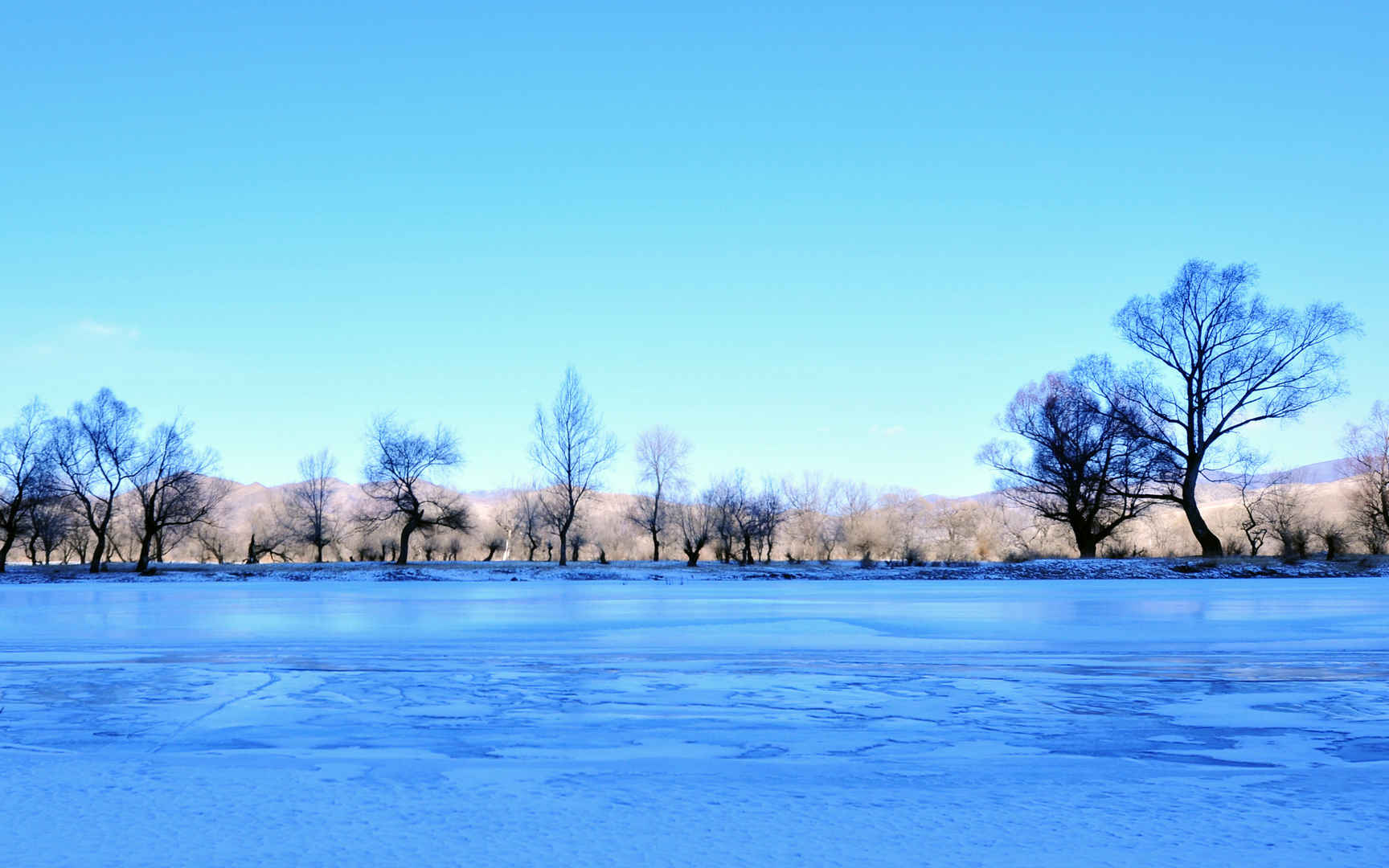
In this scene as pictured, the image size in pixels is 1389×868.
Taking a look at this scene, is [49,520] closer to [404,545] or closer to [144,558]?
[144,558]

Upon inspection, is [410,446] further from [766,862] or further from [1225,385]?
[766,862]

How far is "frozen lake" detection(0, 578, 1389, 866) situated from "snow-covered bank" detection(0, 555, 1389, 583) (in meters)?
22.1

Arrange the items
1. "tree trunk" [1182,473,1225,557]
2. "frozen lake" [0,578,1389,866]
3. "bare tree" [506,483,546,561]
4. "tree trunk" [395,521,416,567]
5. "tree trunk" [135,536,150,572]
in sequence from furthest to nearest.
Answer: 1. "bare tree" [506,483,546,561]
2. "tree trunk" [395,521,416,567]
3. "tree trunk" [135,536,150,572]
4. "tree trunk" [1182,473,1225,557]
5. "frozen lake" [0,578,1389,866]

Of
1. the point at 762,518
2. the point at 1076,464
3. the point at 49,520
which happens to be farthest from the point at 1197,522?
the point at 49,520

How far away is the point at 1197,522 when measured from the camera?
34.9 m

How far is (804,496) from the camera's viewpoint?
87750 mm

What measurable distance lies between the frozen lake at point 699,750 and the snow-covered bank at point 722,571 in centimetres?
2209

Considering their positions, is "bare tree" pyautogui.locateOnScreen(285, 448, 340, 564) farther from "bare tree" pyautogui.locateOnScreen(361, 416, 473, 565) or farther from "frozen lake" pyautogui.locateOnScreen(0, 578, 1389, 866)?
"frozen lake" pyautogui.locateOnScreen(0, 578, 1389, 866)

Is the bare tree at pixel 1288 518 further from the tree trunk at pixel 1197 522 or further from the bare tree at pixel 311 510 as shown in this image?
the bare tree at pixel 311 510

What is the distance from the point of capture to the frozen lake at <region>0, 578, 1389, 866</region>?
2945 millimetres

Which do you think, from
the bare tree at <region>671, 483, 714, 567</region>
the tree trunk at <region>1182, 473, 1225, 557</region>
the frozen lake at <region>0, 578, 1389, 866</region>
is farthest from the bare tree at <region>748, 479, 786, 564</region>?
the frozen lake at <region>0, 578, 1389, 866</region>

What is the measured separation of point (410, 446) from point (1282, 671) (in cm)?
4768

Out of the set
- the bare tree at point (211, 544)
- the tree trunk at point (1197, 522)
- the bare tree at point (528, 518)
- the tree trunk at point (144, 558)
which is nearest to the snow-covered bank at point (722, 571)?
the tree trunk at point (144, 558)

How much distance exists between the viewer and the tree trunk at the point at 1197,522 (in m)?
33.7
